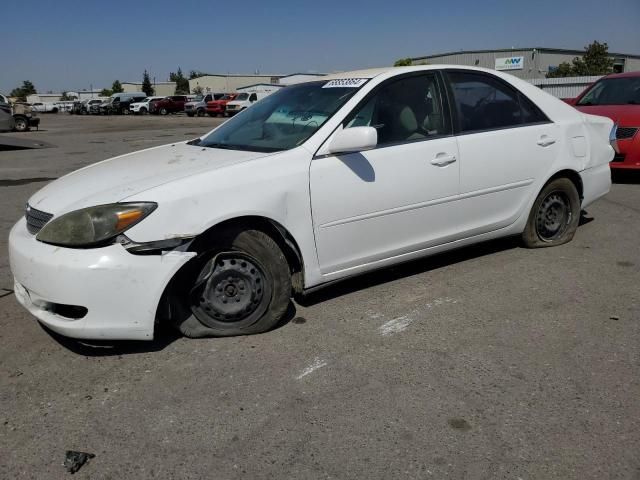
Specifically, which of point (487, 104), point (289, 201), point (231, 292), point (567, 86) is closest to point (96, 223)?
point (231, 292)

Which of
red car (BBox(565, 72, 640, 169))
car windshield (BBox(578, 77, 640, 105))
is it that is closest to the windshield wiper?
red car (BBox(565, 72, 640, 169))

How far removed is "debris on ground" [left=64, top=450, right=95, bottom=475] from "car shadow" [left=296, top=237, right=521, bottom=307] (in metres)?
1.79

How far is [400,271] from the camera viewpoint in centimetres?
447

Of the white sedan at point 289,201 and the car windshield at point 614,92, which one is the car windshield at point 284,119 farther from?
the car windshield at point 614,92

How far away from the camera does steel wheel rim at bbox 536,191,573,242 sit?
15.8 ft

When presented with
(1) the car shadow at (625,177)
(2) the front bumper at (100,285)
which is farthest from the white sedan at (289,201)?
(1) the car shadow at (625,177)

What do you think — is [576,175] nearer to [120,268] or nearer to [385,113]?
[385,113]

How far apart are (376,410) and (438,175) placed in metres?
1.87

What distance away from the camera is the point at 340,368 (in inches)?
118

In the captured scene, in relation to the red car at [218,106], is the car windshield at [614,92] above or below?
below

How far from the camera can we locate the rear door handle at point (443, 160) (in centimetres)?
389

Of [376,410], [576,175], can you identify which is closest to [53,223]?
[376,410]

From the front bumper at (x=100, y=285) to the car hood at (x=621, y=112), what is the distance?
6.85m

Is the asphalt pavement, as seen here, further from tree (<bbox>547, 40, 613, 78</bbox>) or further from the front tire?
tree (<bbox>547, 40, 613, 78</bbox>)
